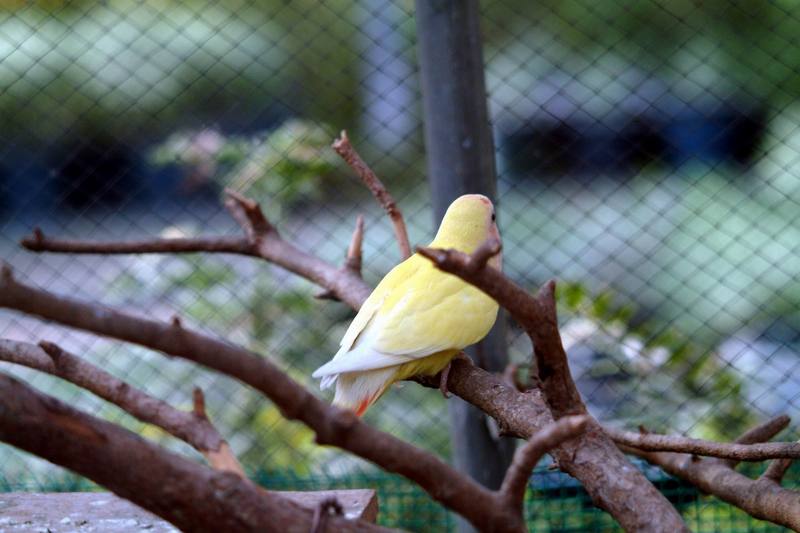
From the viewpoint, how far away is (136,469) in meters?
0.74

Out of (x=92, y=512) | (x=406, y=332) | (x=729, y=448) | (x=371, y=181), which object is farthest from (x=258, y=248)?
Answer: (x=729, y=448)

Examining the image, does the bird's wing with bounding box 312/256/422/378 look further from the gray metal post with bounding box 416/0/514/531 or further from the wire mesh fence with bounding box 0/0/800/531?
the wire mesh fence with bounding box 0/0/800/531

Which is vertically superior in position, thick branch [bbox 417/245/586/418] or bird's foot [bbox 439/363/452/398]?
bird's foot [bbox 439/363/452/398]

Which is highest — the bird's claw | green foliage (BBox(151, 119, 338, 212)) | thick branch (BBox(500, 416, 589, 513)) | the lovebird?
green foliage (BBox(151, 119, 338, 212))

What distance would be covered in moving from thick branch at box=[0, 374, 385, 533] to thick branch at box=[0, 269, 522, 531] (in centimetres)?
8

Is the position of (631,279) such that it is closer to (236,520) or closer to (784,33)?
(784,33)

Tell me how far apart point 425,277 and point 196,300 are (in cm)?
143

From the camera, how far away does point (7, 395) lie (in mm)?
724

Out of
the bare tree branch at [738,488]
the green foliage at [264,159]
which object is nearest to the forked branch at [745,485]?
the bare tree branch at [738,488]

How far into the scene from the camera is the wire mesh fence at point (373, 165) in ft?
9.18

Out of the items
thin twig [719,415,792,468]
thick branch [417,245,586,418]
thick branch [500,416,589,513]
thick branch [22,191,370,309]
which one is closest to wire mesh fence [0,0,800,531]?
thick branch [22,191,370,309]

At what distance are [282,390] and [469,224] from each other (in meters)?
1.00

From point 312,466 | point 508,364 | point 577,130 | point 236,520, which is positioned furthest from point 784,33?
point 236,520

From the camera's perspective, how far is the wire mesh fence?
280 cm
